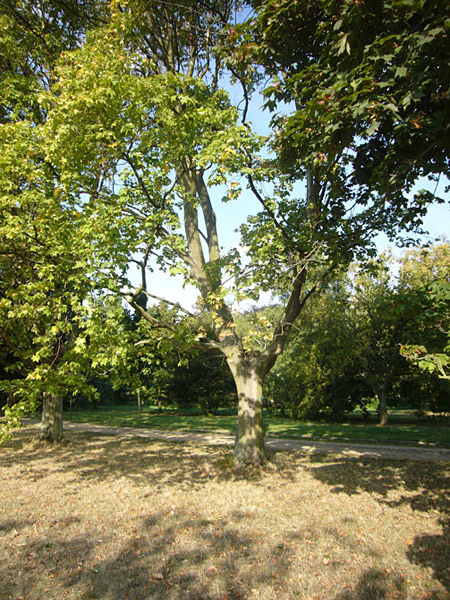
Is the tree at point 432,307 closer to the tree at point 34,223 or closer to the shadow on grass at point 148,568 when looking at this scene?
the shadow on grass at point 148,568

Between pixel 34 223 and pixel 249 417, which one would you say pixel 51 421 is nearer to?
pixel 249 417

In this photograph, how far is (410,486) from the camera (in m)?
7.55

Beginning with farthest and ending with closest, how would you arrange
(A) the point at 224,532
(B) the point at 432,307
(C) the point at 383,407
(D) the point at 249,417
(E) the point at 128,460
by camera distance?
1. (C) the point at 383,407
2. (E) the point at 128,460
3. (D) the point at 249,417
4. (B) the point at 432,307
5. (A) the point at 224,532

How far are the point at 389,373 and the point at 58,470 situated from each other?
16.3m

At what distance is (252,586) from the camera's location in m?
3.93

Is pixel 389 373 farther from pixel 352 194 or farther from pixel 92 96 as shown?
pixel 92 96

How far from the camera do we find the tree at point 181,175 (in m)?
7.30

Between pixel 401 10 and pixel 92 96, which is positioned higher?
pixel 92 96

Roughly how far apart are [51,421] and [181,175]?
9618mm

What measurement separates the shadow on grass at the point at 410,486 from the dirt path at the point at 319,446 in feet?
3.25

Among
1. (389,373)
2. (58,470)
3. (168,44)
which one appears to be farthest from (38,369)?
(389,373)

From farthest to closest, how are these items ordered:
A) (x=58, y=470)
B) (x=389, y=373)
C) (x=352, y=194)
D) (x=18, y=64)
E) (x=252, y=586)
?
1. (x=389, y=373)
2. (x=18, y=64)
3. (x=58, y=470)
4. (x=352, y=194)
5. (x=252, y=586)

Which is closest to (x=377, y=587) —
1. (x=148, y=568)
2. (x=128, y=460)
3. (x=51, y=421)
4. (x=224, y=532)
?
(x=224, y=532)

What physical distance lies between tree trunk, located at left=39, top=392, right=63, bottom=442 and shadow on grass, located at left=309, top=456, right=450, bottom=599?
8.69m
